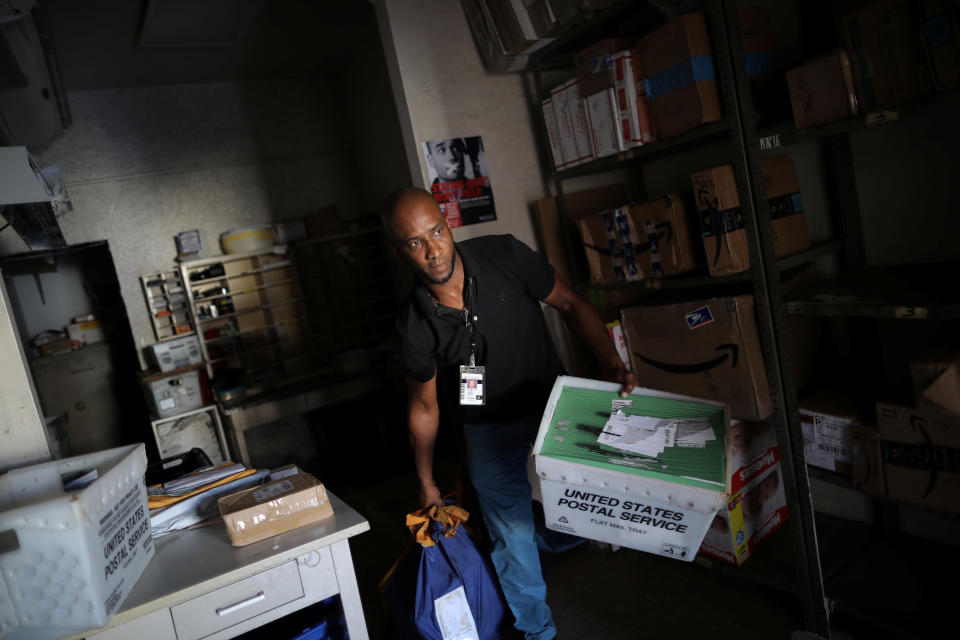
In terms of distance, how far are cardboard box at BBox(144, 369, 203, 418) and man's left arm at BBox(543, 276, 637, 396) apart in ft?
11.3

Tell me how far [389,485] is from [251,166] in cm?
307

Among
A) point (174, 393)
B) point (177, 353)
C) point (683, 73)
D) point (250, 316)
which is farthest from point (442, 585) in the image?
point (250, 316)

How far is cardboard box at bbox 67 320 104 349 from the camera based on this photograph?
493 centimetres

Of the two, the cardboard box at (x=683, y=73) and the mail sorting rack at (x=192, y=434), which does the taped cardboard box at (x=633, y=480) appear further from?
the mail sorting rack at (x=192, y=434)

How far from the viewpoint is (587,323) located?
208 cm

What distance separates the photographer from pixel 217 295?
4652mm

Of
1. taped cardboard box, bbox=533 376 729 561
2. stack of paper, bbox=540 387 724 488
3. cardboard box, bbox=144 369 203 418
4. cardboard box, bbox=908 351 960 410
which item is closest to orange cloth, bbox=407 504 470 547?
taped cardboard box, bbox=533 376 729 561

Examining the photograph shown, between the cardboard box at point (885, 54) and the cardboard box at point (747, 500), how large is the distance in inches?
47.8

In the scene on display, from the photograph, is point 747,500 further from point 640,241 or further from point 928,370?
point 640,241

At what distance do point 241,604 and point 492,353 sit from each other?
1028mm

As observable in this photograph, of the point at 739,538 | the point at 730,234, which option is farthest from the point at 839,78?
the point at 739,538

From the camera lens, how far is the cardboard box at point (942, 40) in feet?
4.70

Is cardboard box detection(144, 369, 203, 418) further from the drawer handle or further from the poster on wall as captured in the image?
the drawer handle

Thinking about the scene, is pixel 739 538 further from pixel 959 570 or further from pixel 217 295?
pixel 217 295
